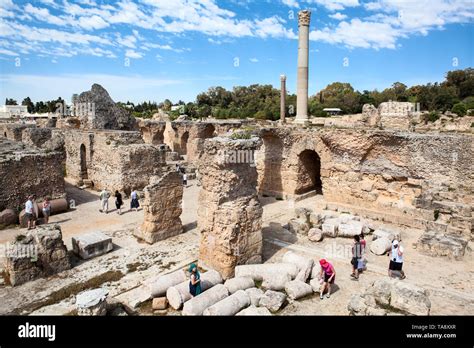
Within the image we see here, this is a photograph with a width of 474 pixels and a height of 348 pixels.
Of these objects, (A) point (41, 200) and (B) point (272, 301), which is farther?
(A) point (41, 200)

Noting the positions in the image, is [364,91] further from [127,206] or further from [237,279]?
[237,279]

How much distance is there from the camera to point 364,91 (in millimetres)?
54312

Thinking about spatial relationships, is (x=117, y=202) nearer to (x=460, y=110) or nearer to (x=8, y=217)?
(x=8, y=217)

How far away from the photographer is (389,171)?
1279 centimetres

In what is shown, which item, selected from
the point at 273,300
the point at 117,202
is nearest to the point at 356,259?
the point at 273,300

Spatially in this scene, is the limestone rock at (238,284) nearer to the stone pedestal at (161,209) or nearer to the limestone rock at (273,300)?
the limestone rock at (273,300)

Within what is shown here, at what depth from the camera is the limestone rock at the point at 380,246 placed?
31.7 ft

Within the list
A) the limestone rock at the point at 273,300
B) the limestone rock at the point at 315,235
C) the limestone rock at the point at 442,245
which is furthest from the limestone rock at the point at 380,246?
the limestone rock at the point at 273,300

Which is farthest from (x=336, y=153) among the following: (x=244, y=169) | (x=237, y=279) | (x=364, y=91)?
(x=364, y=91)

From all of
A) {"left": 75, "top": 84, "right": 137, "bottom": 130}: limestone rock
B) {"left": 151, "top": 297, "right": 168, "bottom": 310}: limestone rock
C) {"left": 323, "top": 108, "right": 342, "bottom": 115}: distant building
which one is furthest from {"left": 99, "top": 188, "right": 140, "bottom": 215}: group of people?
{"left": 323, "top": 108, "right": 342, "bottom": 115}: distant building
